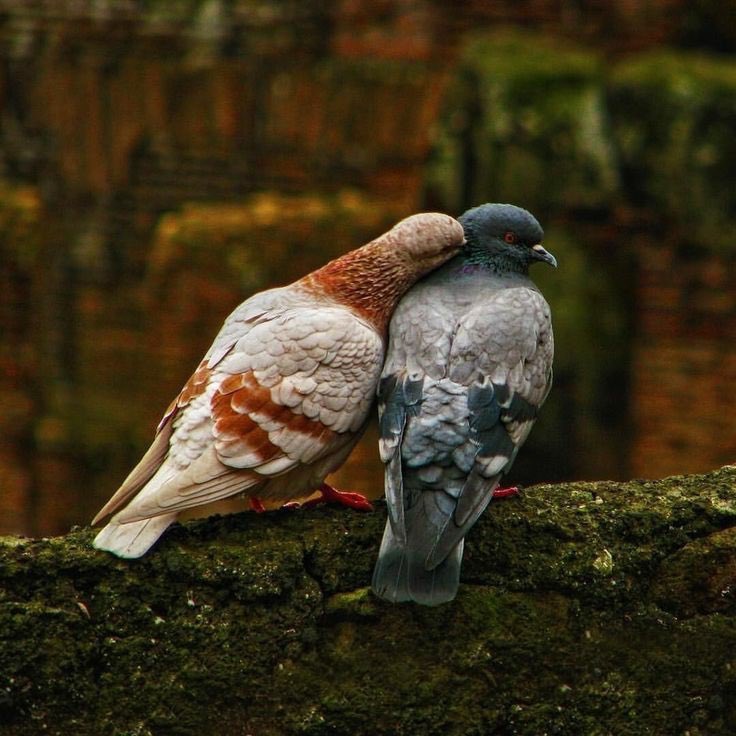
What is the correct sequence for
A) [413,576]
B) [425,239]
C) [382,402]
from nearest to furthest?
[413,576], [382,402], [425,239]

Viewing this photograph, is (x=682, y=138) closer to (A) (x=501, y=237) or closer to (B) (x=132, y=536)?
(A) (x=501, y=237)

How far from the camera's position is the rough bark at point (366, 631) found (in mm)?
4059

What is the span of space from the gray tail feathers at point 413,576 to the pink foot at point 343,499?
0.38 meters

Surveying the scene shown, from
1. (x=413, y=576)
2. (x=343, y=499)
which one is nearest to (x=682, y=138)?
(x=343, y=499)

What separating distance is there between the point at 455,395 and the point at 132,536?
3.46 feet

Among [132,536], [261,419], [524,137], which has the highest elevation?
[261,419]

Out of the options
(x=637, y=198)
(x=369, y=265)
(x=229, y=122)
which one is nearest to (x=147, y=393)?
(x=229, y=122)

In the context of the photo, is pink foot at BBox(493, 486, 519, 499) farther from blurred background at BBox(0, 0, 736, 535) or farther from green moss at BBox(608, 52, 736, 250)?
green moss at BBox(608, 52, 736, 250)

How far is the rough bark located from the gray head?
3.27 ft

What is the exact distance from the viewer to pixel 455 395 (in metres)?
4.47

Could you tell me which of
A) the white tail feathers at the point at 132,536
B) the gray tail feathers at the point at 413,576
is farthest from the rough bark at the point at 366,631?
the gray tail feathers at the point at 413,576

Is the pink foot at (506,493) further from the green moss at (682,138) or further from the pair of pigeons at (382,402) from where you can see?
the green moss at (682,138)

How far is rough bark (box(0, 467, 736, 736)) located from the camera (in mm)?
4059

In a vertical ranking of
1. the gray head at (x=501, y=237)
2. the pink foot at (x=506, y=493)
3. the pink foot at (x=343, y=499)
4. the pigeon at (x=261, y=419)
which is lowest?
the pink foot at (x=343, y=499)
